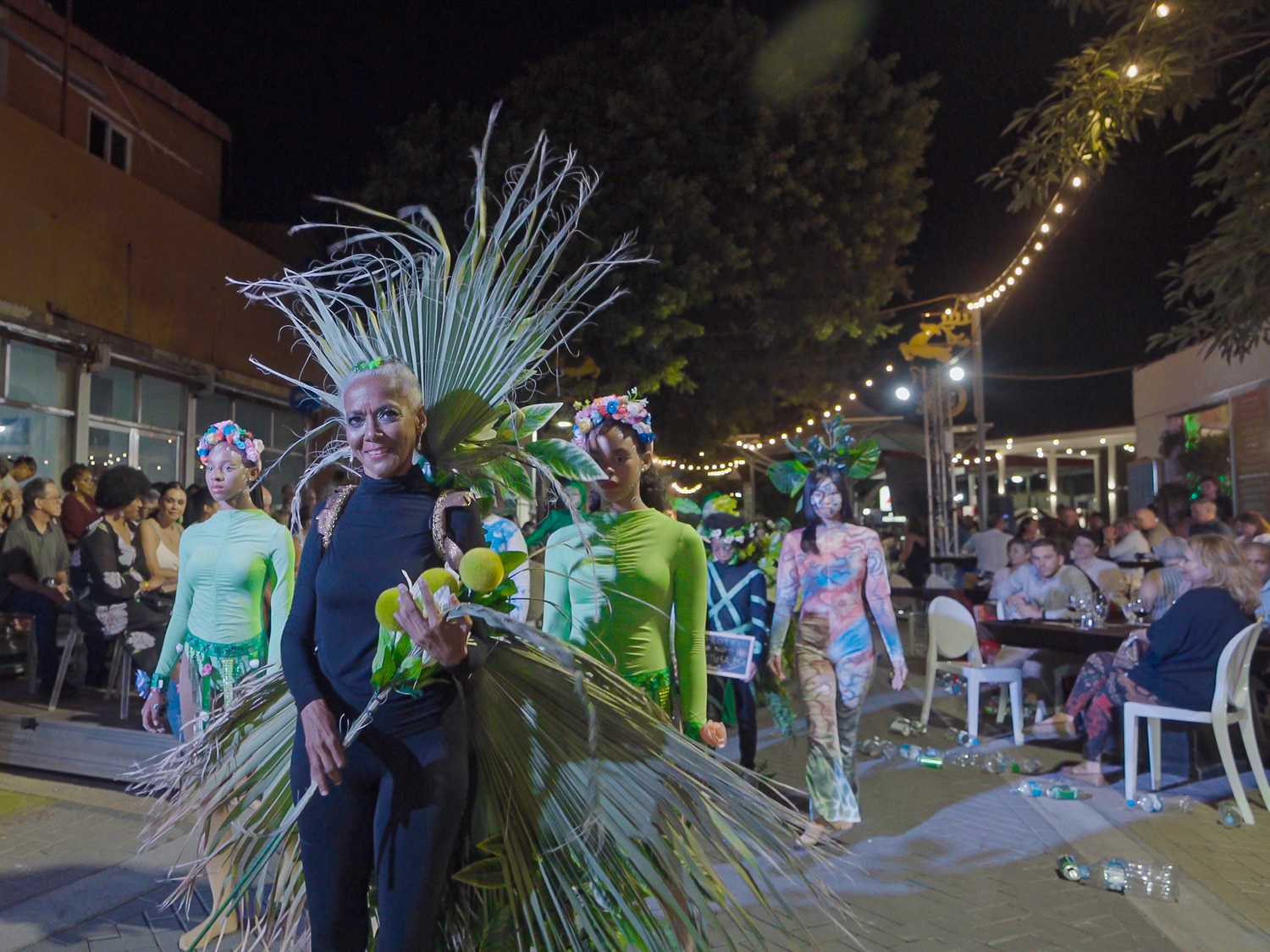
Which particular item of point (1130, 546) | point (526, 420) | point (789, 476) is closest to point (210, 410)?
point (789, 476)

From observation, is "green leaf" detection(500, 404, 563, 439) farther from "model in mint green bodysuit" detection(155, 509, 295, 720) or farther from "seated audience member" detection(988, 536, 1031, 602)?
"seated audience member" detection(988, 536, 1031, 602)

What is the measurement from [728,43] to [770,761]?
38.3 ft

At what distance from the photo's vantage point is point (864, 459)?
17.7ft

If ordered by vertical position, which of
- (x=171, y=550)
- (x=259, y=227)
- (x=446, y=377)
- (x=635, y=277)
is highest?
(x=259, y=227)

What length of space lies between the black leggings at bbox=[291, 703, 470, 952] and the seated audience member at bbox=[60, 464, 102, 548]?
7701 mm

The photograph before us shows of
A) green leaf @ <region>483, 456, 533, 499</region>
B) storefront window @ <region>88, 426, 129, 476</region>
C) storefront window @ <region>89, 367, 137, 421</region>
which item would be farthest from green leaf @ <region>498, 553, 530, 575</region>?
storefront window @ <region>89, 367, 137, 421</region>

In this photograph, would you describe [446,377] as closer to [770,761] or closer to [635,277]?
[770,761]

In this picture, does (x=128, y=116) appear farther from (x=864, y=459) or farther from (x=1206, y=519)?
(x=1206, y=519)

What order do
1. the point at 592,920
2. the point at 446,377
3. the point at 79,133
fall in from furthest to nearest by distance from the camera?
the point at 79,133 → the point at 446,377 → the point at 592,920

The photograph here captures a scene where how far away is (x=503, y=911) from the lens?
2.25 metres

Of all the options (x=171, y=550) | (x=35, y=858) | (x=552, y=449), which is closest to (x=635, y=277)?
(x=171, y=550)

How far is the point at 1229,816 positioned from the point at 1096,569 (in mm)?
3685

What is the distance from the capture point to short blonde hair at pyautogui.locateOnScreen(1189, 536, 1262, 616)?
6066 mm

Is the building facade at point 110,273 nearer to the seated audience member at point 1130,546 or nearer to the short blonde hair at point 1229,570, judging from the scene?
the short blonde hair at point 1229,570
